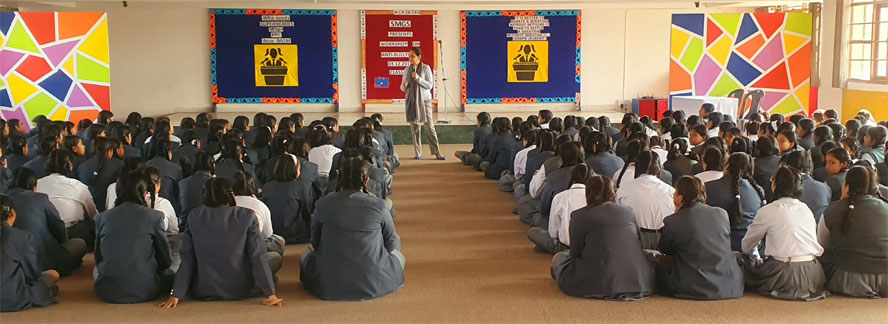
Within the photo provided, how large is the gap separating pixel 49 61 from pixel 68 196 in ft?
20.8

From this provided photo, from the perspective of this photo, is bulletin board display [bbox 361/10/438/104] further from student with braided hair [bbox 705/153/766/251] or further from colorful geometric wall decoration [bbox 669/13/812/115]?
student with braided hair [bbox 705/153/766/251]

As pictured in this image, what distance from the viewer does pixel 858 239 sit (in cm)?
527

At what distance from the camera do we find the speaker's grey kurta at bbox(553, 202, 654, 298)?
5.18 m

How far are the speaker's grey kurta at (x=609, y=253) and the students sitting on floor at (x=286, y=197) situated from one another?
8.04ft

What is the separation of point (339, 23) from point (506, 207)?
339 inches

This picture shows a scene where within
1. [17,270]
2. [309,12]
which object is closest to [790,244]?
[17,270]

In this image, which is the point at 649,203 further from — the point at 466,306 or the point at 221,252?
the point at 221,252

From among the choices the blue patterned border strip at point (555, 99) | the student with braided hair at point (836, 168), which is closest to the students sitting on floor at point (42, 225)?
the student with braided hair at point (836, 168)

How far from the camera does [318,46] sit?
1639 cm

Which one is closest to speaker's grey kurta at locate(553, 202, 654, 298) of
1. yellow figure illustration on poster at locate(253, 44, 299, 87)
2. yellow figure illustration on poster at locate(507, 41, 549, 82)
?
yellow figure illustration on poster at locate(507, 41, 549, 82)

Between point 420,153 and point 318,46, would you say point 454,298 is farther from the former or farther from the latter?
point 318,46

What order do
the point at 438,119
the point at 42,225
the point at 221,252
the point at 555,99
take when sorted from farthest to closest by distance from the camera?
the point at 555,99 → the point at 438,119 → the point at 42,225 → the point at 221,252

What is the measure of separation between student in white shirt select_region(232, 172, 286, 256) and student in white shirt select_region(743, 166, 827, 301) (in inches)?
119

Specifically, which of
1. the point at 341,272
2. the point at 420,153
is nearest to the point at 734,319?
the point at 341,272
